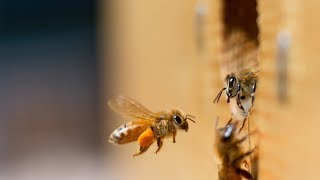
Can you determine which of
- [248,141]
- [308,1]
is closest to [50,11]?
[308,1]

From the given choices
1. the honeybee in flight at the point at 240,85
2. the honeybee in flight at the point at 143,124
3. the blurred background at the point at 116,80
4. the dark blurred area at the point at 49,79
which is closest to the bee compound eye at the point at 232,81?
the honeybee in flight at the point at 240,85

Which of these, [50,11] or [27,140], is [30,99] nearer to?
[27,140]

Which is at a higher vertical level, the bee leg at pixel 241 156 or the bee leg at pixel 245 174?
the bee leg at pixel 241 156

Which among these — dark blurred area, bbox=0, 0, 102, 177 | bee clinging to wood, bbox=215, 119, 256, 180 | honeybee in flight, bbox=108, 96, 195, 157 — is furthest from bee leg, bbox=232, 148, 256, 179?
dark blurred area, bbox=0, 0, 102, 177

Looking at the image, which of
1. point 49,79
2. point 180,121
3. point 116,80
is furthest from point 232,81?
point 49,79

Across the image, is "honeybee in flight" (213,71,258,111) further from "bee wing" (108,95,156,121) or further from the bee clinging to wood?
"bee wing" (108,95,156,121)

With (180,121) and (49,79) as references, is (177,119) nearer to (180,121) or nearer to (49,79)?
(180,121)

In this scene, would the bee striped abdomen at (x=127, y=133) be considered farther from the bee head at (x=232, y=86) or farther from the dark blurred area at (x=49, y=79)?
the dark blurred area at (x=49, y=79)
